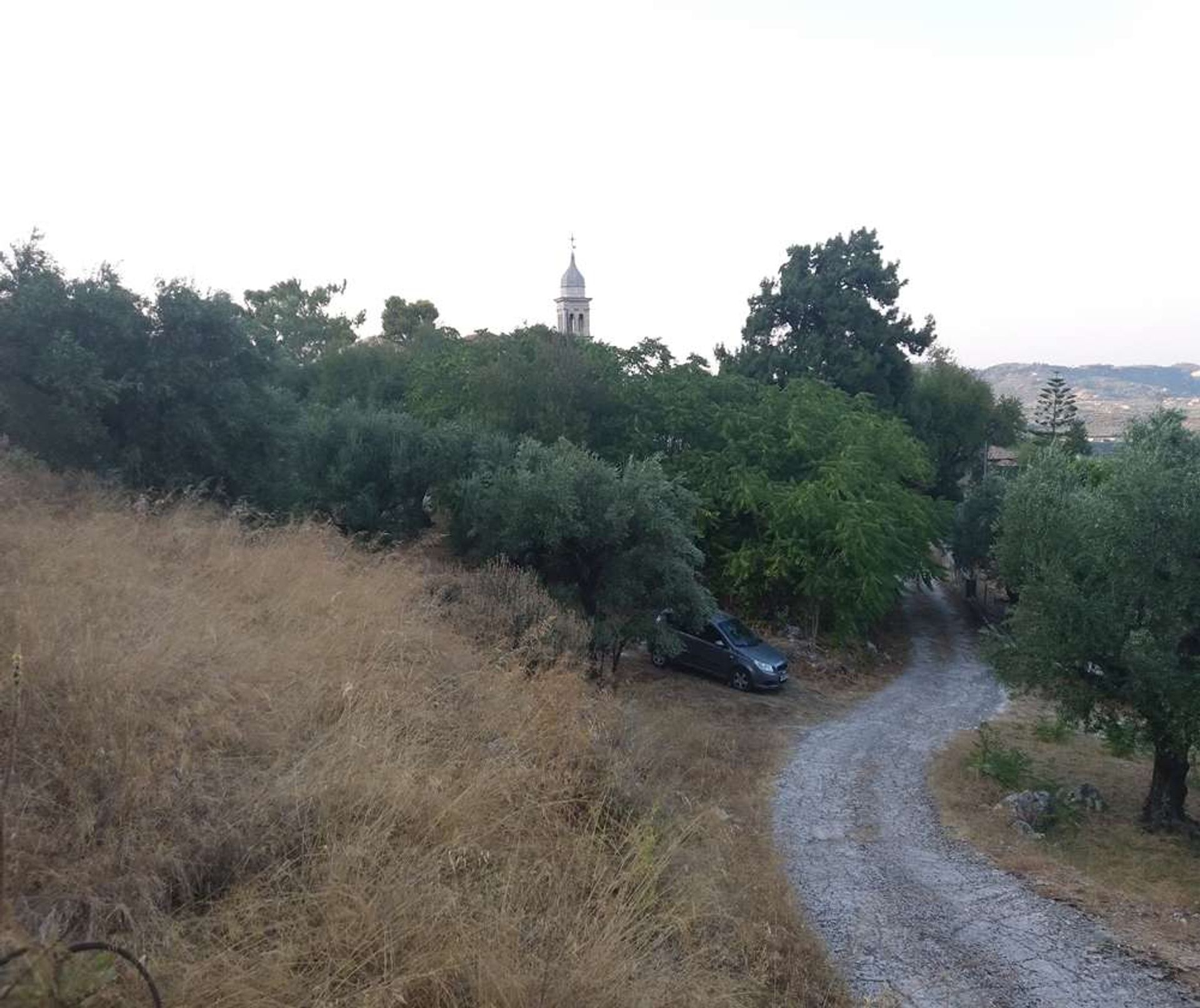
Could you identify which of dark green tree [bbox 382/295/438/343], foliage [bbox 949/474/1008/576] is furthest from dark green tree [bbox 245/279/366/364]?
foliage [bbox 949/474/1008/576]

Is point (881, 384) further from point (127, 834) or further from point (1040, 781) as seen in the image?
point (127, 834)

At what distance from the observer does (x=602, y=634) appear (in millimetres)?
14242

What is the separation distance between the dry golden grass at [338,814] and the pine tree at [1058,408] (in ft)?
153

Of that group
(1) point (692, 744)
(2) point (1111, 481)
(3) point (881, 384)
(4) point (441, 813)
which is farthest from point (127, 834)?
(3) point (881, 384)

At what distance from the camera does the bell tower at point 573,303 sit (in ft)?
158

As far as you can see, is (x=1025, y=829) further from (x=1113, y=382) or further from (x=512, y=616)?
(x=1113, y=382)

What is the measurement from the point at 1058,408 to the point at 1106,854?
42.7m

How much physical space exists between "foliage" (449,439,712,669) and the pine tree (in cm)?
3967

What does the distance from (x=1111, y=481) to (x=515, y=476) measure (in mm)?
9151

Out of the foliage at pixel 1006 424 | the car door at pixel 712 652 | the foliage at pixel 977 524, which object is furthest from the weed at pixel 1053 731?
the foliage at pixel 1006 424

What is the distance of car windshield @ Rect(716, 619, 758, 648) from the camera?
18.7 meters

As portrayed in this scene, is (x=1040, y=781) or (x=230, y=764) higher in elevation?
(x=230, y=764)

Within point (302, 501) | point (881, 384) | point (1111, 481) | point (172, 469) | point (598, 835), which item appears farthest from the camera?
point (881, 384)

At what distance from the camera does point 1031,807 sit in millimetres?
12109
